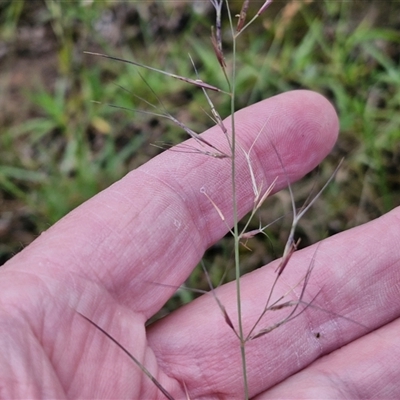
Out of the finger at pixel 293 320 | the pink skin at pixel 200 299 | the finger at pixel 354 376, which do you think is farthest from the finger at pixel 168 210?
the finger at pixel 354 376

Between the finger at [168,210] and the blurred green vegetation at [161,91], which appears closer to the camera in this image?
the finger at [168,210]

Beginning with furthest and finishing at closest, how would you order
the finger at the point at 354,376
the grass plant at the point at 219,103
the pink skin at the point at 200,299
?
the grass plant at the point at 219,103 → the finger at the point at 354,376 → the pink skin at the point at 200,299

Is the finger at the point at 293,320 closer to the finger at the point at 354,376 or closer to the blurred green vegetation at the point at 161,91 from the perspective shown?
the finger at the point at 354,376

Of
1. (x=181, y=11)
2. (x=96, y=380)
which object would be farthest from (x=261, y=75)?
(x=96, y=380)

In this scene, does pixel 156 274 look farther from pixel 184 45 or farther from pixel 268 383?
pixel 184 45

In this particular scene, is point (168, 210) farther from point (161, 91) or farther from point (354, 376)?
point (161, 91)

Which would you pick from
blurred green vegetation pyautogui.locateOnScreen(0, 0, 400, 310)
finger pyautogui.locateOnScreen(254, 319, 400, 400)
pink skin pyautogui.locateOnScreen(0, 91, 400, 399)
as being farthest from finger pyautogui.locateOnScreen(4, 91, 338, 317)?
blurred green vegetation pyautogui.locateOnScreen(0, 0, 400, 310)

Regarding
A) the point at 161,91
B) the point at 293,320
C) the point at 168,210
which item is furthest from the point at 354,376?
the point at 161,91
